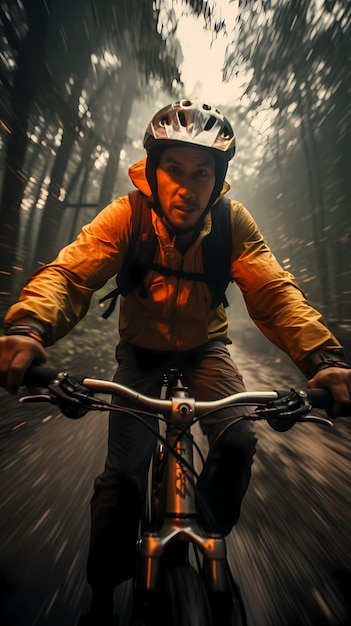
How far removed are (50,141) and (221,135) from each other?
30.4ft

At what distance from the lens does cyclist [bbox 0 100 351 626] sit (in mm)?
1705

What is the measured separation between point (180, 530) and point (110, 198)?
14.5m

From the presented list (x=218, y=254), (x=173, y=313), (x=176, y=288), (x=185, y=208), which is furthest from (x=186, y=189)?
(x=173, y=313)

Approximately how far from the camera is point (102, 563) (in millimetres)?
1681

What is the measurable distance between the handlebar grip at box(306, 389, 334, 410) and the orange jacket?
41 centimetres

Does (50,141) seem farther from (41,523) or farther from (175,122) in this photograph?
(41,523)

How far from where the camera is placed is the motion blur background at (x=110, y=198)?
230cm

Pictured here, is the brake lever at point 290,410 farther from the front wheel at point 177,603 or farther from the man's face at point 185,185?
the man's face at point 185,185

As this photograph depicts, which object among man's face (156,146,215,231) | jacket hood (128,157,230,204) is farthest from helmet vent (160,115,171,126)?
jacket hood (128,157,230,204)

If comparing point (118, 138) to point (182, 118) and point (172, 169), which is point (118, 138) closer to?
point (182, 118)

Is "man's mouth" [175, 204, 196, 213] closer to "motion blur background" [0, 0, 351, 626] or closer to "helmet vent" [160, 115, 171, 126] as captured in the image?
"helmet vent" [160, 115, 171, 126]

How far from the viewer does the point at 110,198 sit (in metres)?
14.2

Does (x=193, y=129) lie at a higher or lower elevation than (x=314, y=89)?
lower

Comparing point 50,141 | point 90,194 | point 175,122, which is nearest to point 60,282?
point 175,122
